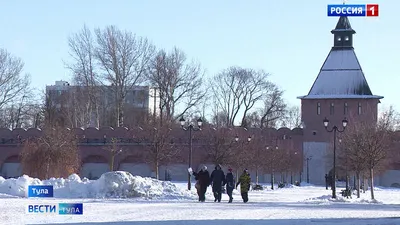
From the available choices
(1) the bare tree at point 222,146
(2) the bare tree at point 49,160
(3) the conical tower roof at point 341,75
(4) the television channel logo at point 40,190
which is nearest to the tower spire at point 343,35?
(3) the conical tower roof at point 341,75

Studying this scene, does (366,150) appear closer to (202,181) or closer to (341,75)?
(202,181)

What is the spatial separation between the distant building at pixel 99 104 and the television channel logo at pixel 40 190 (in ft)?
118

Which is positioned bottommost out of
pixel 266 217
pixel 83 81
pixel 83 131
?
pixel 266 217

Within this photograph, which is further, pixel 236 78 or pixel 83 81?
pixel 236 78

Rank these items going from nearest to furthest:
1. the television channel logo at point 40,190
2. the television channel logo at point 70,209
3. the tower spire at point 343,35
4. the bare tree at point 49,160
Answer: the television channel logo at point 70,209 → the television channel logo at point 40,190 → the bare tree at point 49,160 → the tower spire at point 343,35

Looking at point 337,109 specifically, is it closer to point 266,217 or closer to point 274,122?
point 274,122

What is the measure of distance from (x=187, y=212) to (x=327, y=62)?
52.6 metres

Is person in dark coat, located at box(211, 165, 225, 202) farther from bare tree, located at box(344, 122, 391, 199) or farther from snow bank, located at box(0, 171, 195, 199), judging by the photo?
bare tree, located at box(344, 122, 391, 199)

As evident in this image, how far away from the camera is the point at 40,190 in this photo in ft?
86.7

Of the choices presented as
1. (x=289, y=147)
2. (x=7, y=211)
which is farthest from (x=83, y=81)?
(x=7, y=211)

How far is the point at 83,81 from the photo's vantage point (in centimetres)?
6331

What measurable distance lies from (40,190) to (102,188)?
2362 millimetres

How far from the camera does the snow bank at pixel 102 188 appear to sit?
90.3 ft

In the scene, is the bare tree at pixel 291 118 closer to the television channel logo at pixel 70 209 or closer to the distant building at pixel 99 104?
the distant building at pixel 99 104
